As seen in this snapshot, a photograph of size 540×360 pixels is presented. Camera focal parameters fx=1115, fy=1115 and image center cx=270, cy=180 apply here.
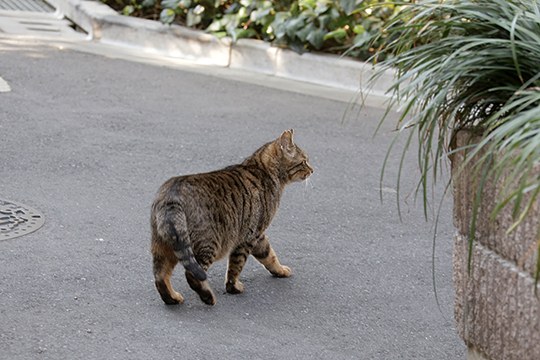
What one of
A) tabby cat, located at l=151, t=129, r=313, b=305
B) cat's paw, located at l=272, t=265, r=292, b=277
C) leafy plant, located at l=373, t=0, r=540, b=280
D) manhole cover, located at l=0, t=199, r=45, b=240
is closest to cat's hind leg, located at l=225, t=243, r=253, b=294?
tabby cat, located at l=151, t=129, r=313, b=305

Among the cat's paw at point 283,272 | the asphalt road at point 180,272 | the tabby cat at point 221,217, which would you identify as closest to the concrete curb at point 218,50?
the asphalt road at point 180,272

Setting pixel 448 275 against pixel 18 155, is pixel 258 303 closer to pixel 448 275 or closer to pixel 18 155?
pixel 448 275

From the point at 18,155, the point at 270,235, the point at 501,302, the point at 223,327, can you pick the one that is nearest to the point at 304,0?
the point at 18,155

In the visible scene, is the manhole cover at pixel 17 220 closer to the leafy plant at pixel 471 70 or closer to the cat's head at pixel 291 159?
the cat's head at pixel 291 159

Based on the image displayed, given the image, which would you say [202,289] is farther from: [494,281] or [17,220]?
[494,281]

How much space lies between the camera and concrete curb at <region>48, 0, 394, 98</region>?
10820 millimetres

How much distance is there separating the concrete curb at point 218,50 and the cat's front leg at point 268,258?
4.36 m

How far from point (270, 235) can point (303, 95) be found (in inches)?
147

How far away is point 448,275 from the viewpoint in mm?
6320

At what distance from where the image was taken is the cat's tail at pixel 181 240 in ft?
17.4

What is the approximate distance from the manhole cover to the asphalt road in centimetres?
8

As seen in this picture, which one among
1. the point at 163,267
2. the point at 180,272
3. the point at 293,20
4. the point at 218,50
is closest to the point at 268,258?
the point at 180,272

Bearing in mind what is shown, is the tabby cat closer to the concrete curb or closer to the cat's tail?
the cat's tail

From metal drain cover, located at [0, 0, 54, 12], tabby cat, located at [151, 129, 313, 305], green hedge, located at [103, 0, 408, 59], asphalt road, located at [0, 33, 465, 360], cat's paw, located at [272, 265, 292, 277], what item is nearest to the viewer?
asphalt road, located at [0, 33, 465, 360]
